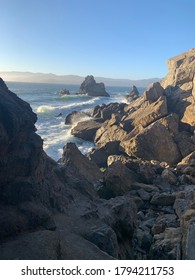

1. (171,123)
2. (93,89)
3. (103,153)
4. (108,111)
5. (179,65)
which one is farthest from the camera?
(93,89)

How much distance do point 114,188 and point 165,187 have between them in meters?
3.49

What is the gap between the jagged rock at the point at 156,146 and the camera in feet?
82.2

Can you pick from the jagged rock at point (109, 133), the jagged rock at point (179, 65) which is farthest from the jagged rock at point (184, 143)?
the jagged rock at point (179, 65)

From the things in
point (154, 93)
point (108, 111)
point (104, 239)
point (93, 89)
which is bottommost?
point (104, 239)

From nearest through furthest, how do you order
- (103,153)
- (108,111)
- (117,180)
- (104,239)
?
1. (104,239)
2. (117,180)
3. (103,153)
4. (108,111)

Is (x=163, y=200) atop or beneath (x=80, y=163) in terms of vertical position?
beneath

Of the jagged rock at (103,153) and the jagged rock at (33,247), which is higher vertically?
the jagged rock at (33,247)

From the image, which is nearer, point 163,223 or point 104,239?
point 104,239

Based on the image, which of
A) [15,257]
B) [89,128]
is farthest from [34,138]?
[89,128]

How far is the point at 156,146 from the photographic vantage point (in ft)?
82.8

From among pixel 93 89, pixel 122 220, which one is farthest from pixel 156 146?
pixel 93 89

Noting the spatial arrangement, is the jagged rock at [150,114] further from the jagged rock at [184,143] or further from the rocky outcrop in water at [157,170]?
the jagged rock at [184,143]

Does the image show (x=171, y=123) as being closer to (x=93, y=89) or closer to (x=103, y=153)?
(x=103, y=153)

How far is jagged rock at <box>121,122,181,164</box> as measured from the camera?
25047 millimetres
